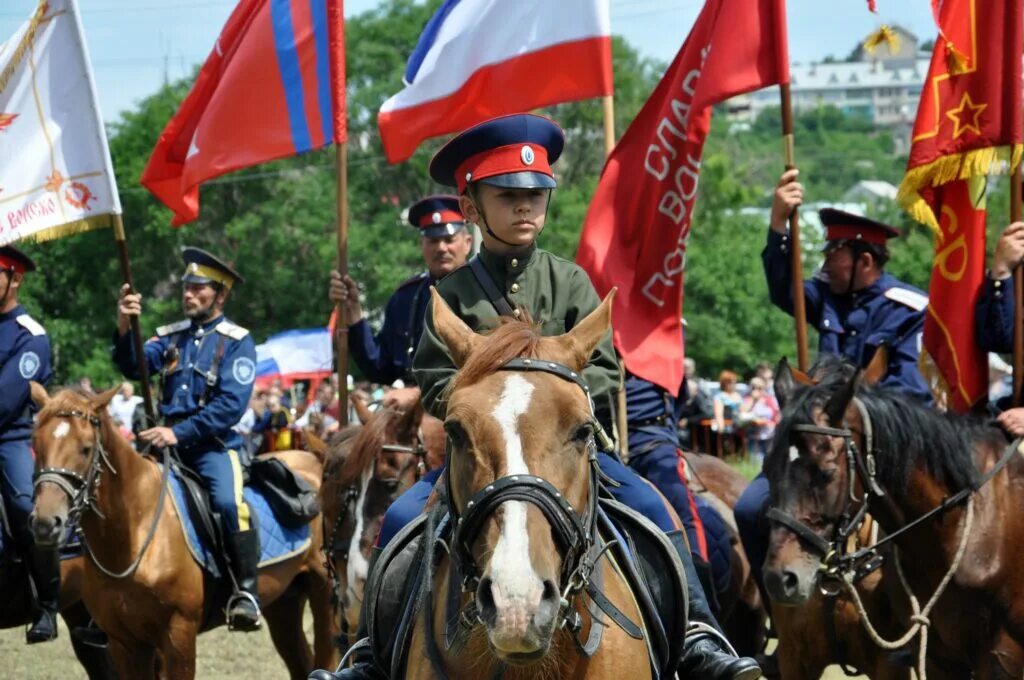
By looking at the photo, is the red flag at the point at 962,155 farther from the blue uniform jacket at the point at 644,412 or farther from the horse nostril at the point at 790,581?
the horse nostril at the point at 790,581

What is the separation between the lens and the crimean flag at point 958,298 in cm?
838

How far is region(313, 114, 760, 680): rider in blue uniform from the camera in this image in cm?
546

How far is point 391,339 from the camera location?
9.90m

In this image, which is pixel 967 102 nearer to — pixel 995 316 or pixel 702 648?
pixel 995 316

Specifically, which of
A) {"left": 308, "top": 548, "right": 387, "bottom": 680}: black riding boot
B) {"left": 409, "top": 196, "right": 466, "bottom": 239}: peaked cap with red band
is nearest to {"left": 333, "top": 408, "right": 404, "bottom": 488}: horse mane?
{"left": 409, "top": 196, "right": 466, "bottom": 239}: peaked cap with red band

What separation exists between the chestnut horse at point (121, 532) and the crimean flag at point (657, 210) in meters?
3.63

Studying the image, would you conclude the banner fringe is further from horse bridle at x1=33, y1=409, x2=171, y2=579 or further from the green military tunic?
horse bridle at x1=33, y1=409, x2=171, y2=579

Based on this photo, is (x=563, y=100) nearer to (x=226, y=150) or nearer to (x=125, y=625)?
(x=226, y=150)

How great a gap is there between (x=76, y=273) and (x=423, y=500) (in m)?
41.8

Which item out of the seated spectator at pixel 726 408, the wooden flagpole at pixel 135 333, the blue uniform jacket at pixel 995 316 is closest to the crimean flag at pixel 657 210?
the blue uniform jacket at pixel 995 316

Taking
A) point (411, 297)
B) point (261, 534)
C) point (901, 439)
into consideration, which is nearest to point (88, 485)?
point (261, 534)

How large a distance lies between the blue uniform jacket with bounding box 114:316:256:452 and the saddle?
5605 millimetres

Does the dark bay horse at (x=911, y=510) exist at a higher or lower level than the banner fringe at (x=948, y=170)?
lower

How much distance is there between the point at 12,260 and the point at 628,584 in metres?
7.65
